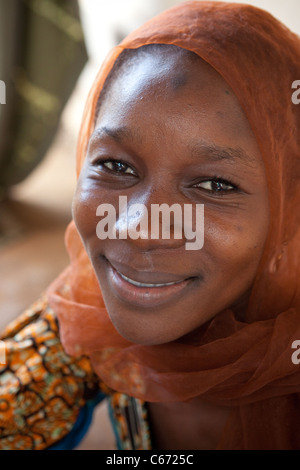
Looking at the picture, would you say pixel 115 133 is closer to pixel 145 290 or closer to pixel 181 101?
pixel 181 101

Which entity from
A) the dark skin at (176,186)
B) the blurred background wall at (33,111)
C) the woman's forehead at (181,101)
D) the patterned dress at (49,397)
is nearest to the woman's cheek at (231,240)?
the dark skin at (176,186)

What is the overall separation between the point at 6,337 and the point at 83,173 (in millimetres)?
417

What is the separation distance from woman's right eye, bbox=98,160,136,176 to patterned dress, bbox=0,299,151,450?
1.23 feet

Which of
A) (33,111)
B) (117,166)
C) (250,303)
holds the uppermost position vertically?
(33,111)

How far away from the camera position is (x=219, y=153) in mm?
743

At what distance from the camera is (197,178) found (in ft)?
2.49

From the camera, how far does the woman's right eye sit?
0.83m

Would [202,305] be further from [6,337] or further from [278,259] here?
[6,337]

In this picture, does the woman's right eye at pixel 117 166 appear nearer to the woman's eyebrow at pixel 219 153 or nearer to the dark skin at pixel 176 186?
the dark skin at pixel 176 186

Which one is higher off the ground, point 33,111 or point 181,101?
point 33,111

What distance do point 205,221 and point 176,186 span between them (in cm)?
6

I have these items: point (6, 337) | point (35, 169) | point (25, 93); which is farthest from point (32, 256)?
point (6, 337)

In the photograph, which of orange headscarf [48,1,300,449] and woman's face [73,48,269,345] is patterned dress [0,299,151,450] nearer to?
orange headscarf [48,1,300,449]

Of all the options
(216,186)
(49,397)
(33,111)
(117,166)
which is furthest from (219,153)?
(33,111)
